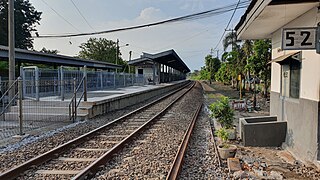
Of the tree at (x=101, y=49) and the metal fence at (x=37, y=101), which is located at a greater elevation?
the tree at (x=101, y=49)

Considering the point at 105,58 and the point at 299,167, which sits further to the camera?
the point at 105,58

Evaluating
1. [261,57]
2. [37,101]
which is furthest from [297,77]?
[261,57]

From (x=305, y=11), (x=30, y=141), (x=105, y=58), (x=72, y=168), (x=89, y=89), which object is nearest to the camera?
(x=72, y=168)

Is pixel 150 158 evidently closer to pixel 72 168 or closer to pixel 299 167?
pixel 72 168

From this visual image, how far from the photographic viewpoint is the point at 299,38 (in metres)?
4.67

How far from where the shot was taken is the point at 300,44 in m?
4.68

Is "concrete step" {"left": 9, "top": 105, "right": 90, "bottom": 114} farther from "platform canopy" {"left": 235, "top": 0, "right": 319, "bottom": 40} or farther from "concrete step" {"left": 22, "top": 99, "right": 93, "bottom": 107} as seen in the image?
"platform canopy" {"left": 235, "top": 0, "right": 319, "bottom": 40}

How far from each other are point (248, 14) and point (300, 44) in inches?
91.8

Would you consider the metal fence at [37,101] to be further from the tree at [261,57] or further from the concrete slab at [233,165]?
the tree at [261,57]

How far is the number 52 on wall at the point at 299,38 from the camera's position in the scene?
4598mm

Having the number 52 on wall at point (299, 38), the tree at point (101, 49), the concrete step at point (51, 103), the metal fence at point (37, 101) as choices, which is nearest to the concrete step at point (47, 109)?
the metal fence at point (37, 101)

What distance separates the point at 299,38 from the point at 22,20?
43.4 m

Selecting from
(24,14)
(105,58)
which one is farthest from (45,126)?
(105,58)

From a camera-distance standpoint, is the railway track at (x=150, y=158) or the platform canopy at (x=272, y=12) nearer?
the railway track at (x=150, y=158)
